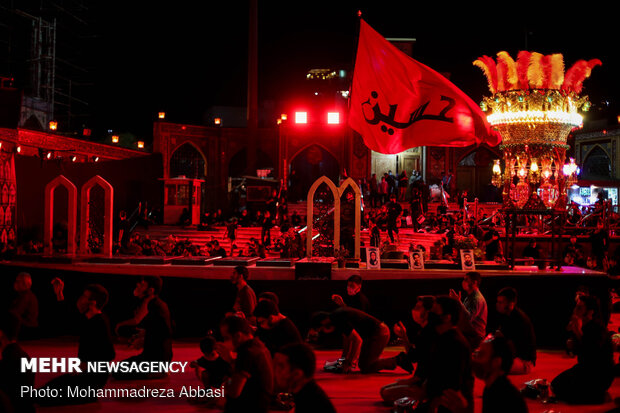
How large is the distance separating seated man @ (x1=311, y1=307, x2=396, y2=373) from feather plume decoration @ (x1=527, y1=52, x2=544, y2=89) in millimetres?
8939

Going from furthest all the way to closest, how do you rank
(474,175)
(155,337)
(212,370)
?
(474,175) < (155,337) < (212,370)

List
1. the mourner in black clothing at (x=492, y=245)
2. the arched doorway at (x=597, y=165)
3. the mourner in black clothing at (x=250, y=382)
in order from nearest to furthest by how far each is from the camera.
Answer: the mourner in black clothing at (x=250, y=382) < the mourner in black clothing at (x=492, y=245) < the arched doorway at (x=597, y=165)

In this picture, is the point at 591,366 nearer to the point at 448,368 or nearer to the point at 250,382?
the point at 448,368

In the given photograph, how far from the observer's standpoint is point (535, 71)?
1405 centimetres

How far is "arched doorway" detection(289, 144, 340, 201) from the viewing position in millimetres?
35094

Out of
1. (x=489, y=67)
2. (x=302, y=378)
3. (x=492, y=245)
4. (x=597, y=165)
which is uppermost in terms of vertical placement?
(x=489, y=67)

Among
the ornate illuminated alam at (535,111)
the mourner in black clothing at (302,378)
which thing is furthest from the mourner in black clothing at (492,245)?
the mourner in black clothing at (302,378)

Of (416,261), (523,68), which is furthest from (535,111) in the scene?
(416,261)

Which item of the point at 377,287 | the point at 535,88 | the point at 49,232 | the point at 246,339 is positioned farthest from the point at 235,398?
the point at 535,88

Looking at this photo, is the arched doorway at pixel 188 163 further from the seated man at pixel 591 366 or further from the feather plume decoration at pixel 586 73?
the seated man at pixel 591 366

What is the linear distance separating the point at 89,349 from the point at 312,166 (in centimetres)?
3016

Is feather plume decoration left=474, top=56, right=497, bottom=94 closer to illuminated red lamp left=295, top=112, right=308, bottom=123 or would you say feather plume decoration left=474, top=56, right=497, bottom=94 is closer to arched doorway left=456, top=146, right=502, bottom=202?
arched doorway left=456, top=146, right=502, bottom=202

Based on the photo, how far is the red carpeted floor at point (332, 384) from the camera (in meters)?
6.50

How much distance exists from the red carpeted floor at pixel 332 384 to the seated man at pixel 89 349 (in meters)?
0.10
